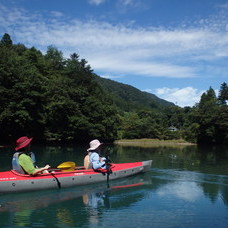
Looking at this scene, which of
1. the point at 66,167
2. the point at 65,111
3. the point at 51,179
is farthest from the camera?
the point at 65,111

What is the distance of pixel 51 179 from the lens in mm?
10164

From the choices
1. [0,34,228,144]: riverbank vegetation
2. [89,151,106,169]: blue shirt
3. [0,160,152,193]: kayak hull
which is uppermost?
[0,34,228,144]: riverbank vegetation

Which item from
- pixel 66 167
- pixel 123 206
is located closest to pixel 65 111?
pixel 66 167

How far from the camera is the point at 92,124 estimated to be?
1699 inches

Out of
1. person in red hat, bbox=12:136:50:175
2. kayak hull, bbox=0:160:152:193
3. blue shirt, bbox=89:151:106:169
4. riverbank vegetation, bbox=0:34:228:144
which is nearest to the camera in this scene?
kayak hull, bbox=0:160:152:193

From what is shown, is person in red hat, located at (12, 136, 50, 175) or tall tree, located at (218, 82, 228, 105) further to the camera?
tall tree, located at (218, 82, 228, 105)

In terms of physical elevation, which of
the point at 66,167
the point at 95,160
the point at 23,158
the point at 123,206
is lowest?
the point at 123,206

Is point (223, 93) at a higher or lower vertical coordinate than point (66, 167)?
higher

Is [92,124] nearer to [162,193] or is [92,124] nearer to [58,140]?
[58,140]

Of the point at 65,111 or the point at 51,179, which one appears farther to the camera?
the point at 65,111

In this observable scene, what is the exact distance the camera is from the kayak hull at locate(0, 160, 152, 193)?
9.41 m

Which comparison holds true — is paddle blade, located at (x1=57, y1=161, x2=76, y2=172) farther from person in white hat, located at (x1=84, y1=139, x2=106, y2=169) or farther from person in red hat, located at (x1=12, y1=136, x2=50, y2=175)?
person in red hat, located at (x1=12, y1=136, x2=50, y2=175)

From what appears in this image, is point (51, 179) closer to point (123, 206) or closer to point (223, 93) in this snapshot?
point (123, 206)

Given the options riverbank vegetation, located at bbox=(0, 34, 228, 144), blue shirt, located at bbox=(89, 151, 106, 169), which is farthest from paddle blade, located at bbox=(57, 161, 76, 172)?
riverbank vegetation, located at bbox=(0, 34, 228, 144)
